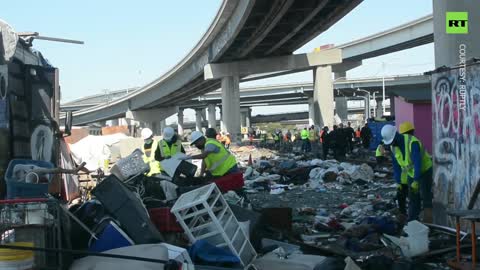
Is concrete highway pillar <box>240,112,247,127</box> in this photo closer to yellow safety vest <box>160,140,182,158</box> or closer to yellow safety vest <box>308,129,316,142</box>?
yellow safety vest <box>308,129,316,142</box>

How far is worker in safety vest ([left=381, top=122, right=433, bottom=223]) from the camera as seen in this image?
30.2 ft

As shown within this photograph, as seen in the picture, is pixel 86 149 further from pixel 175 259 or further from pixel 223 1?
pixel 175 259

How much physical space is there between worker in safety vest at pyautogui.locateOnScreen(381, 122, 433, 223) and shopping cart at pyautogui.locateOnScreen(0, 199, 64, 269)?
5131 mm

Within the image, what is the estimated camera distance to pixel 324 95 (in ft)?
164

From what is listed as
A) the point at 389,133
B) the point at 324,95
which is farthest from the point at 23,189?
the point at 324,95

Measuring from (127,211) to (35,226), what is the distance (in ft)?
4.04

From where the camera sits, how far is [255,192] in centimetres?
1609

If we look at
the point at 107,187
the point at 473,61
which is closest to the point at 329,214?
the point at 473,61

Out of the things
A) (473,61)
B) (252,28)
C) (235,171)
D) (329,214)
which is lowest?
(329,214)

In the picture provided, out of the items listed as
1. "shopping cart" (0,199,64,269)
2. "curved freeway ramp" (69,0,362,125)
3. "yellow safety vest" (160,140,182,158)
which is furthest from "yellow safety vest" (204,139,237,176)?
"curved freeway ramp" (69,0,362,125)

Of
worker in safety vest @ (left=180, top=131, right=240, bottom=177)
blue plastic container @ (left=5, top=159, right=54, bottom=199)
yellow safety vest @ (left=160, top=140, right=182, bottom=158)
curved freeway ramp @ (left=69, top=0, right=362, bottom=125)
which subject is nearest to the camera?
blue plastic container @ (left=5, top=159, right=54, bottom=199)

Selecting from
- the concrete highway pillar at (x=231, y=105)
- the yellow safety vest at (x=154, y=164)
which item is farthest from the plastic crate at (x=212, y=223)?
the concrete highway pillar at (x=231, y=105)

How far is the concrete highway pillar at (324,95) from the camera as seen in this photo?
49.0 meters

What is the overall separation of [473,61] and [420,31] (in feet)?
159
